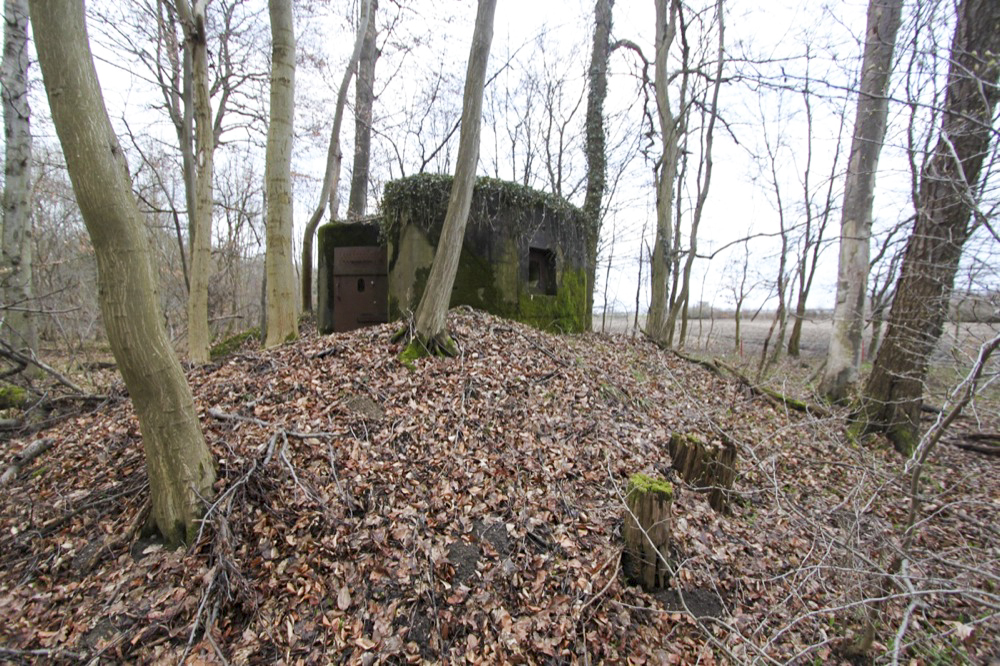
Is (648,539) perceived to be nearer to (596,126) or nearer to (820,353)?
(596,126)

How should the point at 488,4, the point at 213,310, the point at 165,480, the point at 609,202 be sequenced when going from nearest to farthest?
the point at 165,480 < the point at 488,4 < the point at 213,310 < the point at 609,202

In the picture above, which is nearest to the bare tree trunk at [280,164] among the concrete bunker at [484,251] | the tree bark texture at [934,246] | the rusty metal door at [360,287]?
the concrete bunker at [484,251]

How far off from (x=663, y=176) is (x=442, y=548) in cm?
1009

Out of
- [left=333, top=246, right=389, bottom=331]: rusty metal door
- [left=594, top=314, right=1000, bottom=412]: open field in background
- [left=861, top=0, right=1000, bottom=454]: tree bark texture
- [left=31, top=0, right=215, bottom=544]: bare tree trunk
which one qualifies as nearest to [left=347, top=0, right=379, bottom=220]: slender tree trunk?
[left=333, top=246, right=389, bottom=331]: rusty metal door

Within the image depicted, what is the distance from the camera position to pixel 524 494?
3.72 m

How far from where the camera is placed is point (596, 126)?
11.0m

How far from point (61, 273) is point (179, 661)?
18661mm

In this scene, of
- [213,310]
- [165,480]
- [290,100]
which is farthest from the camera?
[213,310]

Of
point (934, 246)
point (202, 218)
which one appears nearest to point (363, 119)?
point (202, 218)

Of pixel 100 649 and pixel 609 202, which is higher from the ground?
pixel 609 202

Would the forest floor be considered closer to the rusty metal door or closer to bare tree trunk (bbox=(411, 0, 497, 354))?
bare tree trunk (bbox=(411, 0, 497, 354))

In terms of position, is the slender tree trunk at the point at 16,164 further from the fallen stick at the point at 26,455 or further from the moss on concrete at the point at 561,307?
the moss on concrete at the point at 561,307

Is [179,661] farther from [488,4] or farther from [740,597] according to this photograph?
[488,4]

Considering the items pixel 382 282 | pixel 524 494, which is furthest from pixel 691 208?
pixel 524 494
